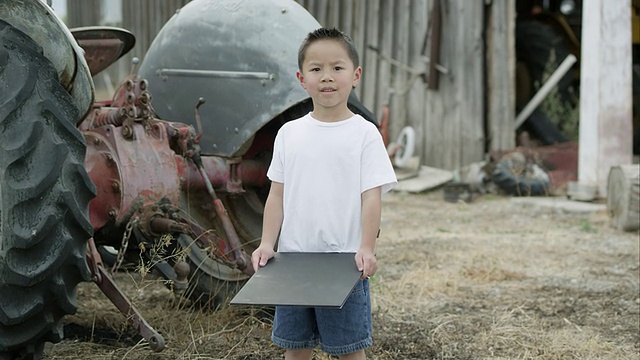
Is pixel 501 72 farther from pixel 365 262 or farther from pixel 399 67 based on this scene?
pixel 365 262

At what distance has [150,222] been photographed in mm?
3041

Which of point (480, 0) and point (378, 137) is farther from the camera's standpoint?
point (480, 0)

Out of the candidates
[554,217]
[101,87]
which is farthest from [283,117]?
[101,87]

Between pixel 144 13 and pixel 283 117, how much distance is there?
27.9 ft

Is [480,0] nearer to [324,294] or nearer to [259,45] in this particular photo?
[259,45]

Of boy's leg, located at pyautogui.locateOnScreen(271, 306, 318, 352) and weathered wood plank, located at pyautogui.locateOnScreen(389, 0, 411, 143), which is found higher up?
weathered wood plank, located at pyautogui.locateOnScreen(389, 0, 411, 143)

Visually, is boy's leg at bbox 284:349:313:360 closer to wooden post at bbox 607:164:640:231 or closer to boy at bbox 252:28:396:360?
boy at bbox 252:28:396:360

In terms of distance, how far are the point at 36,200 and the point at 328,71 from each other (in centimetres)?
84

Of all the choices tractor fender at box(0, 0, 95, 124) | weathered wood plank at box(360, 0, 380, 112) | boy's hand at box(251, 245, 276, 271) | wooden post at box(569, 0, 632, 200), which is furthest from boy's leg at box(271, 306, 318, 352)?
weathered wood plank at box(360, 0, 380, 112)

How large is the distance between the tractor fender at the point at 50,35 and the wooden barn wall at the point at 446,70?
6651mm

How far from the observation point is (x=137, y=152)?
3.04m

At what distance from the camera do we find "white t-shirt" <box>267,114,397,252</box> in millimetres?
2389

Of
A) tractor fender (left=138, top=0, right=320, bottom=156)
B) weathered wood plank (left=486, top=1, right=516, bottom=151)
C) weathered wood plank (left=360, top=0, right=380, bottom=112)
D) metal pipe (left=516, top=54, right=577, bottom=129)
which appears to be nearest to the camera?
tractor fender (left=138, top=0, right=320, bottom=156)

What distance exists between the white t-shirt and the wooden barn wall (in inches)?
263
